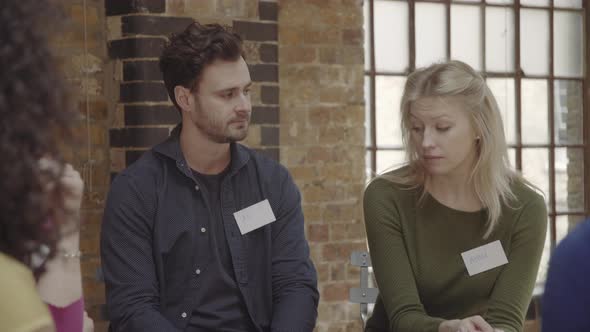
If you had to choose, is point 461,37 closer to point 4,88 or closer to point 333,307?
point 333,307

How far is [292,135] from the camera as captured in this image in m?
4.11

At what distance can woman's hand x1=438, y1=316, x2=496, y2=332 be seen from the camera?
248 cm

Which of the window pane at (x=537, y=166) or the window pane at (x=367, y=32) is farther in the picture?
Result: the window pane at (x=537, y=166)

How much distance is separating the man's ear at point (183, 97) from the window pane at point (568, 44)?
9.00ft

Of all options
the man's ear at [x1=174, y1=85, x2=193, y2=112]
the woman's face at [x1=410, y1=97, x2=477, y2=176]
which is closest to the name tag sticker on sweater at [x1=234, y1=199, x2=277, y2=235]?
the man's ear at [x1=174, y1=85, x2=193, y2=112]

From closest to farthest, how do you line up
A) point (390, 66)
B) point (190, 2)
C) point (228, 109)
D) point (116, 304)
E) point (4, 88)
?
point (4, 88), point (116, 304), point (228, 109), point (190, 2), point (390, 66)

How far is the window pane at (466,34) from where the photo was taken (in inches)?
189

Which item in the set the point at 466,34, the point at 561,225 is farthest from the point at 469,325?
the point at 561,225

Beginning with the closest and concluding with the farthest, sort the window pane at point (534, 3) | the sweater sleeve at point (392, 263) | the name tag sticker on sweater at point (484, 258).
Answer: the sweater sleeve at point (392, 263)
the name tag sticker on sweater at point (484, 258)
the window pane at point (534, 3)

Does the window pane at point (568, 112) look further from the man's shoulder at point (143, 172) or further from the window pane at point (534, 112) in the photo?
the man's shoulder at point (143, 172)

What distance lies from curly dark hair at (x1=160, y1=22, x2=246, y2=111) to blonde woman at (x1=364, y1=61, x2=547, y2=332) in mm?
554

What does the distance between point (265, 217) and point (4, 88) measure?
6.18 feet

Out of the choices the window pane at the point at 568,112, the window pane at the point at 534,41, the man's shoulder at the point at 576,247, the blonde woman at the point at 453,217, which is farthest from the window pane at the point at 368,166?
the man's shoulder at the point at 576,247

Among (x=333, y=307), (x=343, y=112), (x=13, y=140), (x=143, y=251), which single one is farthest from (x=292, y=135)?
(x=13, y=140)
